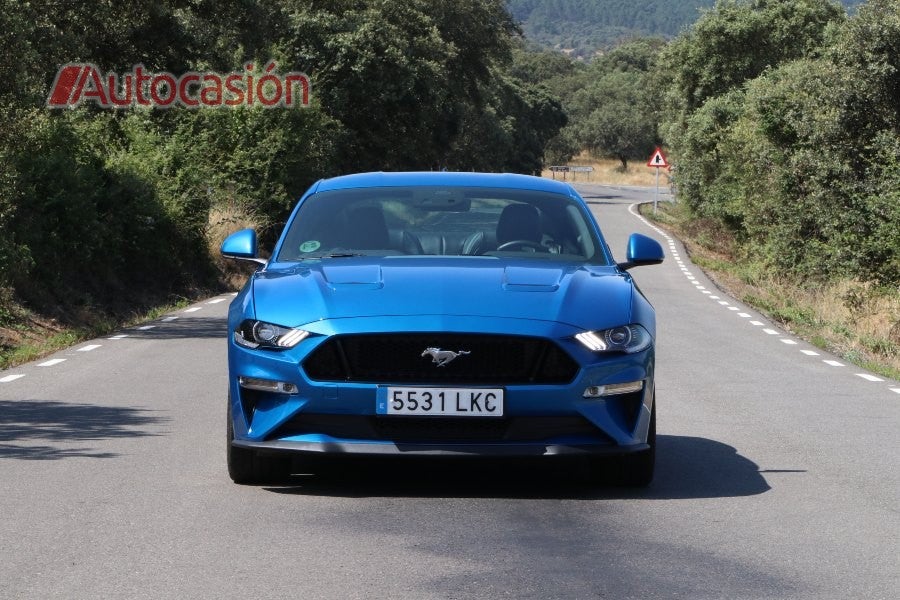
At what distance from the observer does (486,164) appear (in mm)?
78250

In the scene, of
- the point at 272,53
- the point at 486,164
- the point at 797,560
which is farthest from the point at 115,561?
the point at 486,164

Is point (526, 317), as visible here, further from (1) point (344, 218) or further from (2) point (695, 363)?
(2) point (695, 363)

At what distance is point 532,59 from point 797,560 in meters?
169

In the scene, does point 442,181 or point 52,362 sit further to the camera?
point 52,362

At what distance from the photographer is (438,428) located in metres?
7.42

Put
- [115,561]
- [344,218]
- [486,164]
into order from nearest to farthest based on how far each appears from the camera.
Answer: [115,561], [344,218], [486,164]

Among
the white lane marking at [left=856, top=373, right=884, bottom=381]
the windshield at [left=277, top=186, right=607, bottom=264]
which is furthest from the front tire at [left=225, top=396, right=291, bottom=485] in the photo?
the white lane marking at [left=856, top=373, right=884, bottom=381]

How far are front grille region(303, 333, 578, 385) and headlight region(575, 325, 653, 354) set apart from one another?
0.13 meters

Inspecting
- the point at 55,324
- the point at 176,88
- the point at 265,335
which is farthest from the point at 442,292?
the point at 176,88

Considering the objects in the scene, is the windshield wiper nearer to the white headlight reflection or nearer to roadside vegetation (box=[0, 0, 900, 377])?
the white headlight reflection

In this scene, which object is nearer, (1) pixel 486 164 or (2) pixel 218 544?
(2) pixel 218 544

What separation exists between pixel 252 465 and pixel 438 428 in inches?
41.0

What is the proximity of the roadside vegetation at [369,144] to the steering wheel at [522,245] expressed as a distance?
8.83 metres

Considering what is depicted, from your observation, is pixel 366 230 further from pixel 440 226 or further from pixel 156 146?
pixel 156 146
